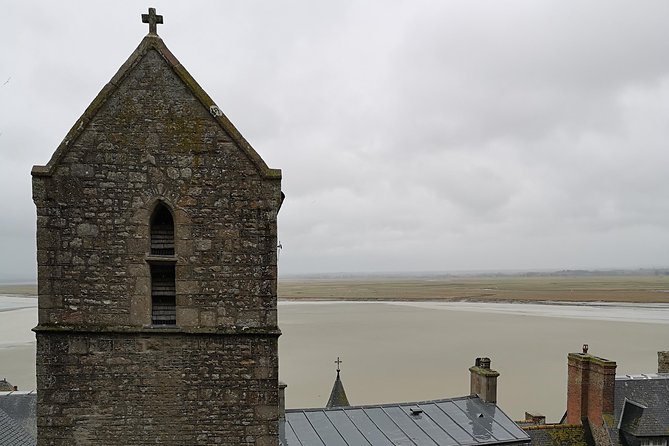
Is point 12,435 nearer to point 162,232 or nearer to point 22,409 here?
point 22,409

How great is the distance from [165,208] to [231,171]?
2.95 feet

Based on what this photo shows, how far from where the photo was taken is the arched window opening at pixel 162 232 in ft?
19.1

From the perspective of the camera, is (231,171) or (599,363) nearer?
(231,171)

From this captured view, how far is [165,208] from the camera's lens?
5.82m

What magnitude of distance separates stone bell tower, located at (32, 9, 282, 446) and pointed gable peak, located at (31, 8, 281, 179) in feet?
0.05

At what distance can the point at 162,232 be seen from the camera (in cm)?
586

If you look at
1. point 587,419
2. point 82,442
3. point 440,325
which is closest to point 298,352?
point 440,325

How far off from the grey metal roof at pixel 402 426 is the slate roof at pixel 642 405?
4.69 meters

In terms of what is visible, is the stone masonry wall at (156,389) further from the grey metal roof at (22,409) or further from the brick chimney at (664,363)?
the brick chimney at (664,363)

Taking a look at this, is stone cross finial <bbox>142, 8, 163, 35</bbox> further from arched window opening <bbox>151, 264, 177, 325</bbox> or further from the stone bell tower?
arched window opening <bbox>151, 264, 177, 325</bbox>

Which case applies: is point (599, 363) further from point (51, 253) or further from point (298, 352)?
point (298, 352)

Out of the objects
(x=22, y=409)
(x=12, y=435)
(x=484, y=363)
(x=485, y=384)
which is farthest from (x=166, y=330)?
(x=484, y=363)

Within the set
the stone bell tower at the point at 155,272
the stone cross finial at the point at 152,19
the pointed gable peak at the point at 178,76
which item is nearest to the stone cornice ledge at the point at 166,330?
the stone bell tower at the point at 155,272

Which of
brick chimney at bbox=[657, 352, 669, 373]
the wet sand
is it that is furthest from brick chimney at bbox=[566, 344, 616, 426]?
the wet sand
